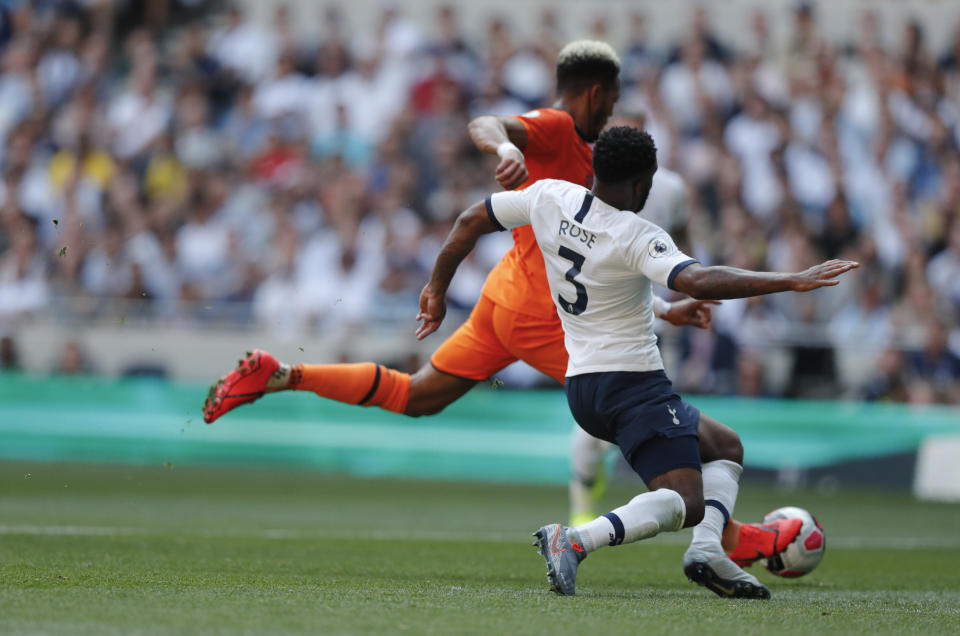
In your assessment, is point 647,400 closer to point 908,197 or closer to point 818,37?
point 908,197

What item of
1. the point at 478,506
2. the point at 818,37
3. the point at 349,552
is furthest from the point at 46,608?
the point at 818,37

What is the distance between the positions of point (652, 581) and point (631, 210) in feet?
5.68

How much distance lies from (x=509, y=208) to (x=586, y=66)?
3.34 feet

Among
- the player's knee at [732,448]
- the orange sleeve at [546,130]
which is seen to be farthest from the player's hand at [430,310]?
the player's knee at [732,448]

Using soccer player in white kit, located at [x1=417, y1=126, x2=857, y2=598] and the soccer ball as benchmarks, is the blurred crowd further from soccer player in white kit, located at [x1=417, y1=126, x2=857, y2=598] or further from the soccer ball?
soccer player in white kit, located at [x1=417, y1=126, x2=857, y2=598]

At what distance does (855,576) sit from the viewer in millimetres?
6250

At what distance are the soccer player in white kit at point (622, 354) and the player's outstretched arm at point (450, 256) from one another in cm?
19

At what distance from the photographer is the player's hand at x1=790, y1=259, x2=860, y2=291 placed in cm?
435

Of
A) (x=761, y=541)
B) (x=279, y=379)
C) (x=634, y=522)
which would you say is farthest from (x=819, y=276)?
(x=279, y=379)

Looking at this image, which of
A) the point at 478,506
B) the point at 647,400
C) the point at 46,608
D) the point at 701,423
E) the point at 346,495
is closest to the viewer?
the point at 46,608

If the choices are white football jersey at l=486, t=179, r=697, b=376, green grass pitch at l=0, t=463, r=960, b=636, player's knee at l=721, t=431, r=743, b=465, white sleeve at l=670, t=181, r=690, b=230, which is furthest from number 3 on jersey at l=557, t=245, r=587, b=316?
white sleeve at l=670, t=181, r=690, b=230

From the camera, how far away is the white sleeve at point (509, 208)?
207 inches

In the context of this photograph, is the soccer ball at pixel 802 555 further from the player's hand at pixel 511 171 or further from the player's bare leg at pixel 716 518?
the player's hand at pixel 511 171

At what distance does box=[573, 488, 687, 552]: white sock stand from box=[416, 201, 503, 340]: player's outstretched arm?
4.22 ft
